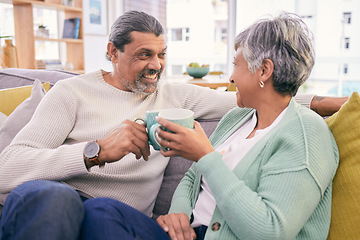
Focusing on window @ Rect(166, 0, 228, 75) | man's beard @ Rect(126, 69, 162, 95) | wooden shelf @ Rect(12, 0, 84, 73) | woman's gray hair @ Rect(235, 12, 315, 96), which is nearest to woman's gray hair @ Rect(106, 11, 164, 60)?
man's beard @ Rect(126, 69, 162, 95)

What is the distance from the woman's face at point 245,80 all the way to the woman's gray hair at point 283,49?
0.02m

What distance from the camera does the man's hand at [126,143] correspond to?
1082 millimetres

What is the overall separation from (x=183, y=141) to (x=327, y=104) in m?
0.67

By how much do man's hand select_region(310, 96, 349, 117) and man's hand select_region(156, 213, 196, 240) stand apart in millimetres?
669

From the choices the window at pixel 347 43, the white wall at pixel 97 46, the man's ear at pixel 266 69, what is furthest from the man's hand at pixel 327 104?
the window at pixel 347 43

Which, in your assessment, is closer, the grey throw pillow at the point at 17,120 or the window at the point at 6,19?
the grey throw pillow at the point at 17,120

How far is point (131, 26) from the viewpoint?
1.45 meters

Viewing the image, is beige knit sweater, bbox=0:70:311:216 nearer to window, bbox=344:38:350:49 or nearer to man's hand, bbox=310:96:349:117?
man's hand, bbox=310:96:349:117

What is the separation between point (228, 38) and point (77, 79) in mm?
4222

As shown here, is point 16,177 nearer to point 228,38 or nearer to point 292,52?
point 292,52

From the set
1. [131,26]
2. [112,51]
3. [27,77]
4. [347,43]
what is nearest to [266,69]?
[131,26]

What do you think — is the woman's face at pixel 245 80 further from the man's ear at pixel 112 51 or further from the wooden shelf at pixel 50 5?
the wooden shelf at pixel 50 5

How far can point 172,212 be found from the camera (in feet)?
3.64

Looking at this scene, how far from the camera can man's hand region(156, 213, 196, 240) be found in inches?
38.5
